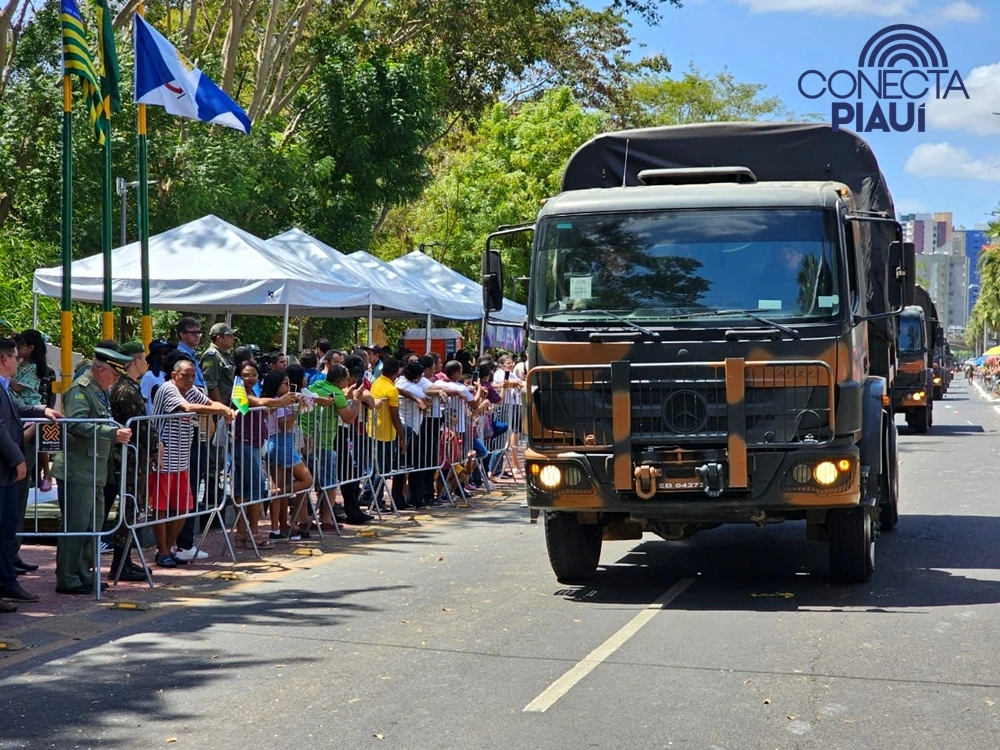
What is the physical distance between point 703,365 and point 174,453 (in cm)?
434

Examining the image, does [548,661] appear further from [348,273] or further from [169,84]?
[348,273]

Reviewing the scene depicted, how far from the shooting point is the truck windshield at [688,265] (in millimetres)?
9695

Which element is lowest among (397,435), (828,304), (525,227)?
(397,435)

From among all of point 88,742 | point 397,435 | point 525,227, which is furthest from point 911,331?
point 88,742

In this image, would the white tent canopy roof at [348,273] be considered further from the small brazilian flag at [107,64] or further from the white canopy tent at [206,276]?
the small brazilian flag at [107,64]

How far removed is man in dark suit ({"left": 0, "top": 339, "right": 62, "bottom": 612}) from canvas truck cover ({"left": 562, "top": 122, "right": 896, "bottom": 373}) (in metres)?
4.98

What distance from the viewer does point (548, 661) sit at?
782cm

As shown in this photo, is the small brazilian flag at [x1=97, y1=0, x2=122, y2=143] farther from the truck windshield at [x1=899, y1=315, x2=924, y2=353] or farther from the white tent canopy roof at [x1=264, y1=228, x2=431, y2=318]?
the truck windshield at [x1=899, y1=315, x2=924, y2=353]

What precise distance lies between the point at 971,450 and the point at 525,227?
1647 centimetres

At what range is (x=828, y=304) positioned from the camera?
31.7 ft

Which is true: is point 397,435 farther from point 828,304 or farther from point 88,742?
point 88,742

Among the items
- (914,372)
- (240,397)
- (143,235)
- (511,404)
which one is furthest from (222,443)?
(914,372)

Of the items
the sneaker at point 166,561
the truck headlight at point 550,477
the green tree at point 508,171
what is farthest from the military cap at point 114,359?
the green tree at point 508,171

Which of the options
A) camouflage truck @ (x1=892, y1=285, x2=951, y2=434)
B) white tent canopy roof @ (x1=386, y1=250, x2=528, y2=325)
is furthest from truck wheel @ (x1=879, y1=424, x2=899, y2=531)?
camouflage truck @ (x1=892, y1=285, x2=951, y2=434)
